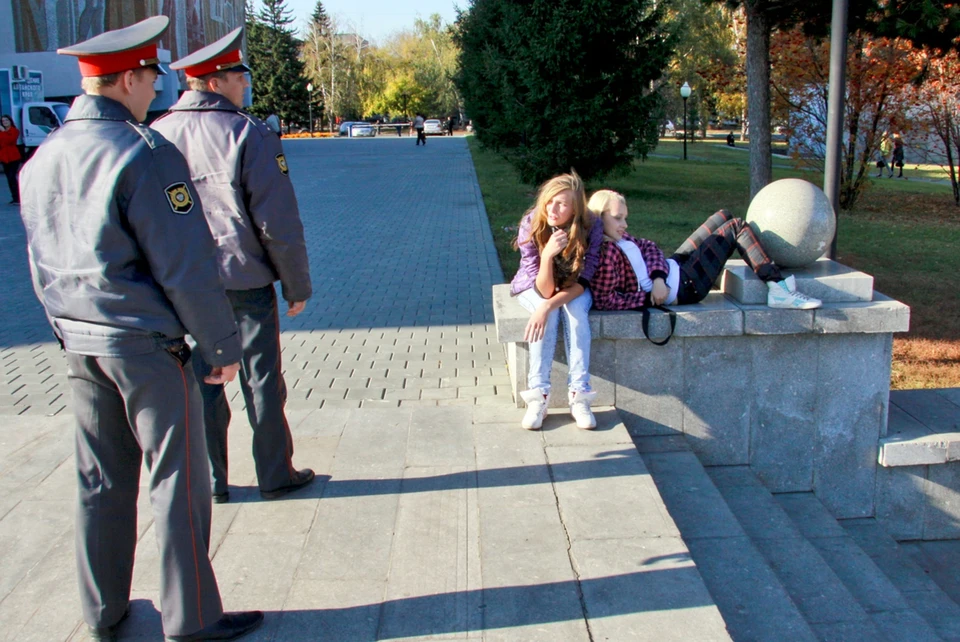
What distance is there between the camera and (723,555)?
408 centimetres

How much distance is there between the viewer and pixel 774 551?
179 inches

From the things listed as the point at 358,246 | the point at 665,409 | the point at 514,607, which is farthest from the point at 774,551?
the point at 358,246

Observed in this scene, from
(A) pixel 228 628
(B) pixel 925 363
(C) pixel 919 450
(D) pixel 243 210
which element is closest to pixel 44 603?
(A) pixel 228 628

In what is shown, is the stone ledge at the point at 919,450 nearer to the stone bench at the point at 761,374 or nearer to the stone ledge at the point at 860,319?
the stone bench at the point at 761,374

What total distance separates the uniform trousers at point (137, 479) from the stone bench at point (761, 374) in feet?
7.88

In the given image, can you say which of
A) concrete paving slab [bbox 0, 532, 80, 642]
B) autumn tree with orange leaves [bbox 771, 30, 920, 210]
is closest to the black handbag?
concrete paving slab [bbox 0, 532, 80, 642]

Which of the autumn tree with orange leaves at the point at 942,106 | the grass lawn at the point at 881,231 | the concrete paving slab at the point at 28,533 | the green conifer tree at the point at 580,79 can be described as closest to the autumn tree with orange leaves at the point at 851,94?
the autumn tree with orange leaves at the point at 942,106

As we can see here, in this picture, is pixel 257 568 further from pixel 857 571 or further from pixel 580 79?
pixel 580 79

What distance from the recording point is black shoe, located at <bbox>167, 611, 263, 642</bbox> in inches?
117

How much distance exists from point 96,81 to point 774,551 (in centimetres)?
368

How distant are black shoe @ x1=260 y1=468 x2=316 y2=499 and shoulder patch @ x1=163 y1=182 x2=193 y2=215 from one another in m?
1.79

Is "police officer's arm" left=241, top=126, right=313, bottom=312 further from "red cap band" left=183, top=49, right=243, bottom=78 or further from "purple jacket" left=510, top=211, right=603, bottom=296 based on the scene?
"purple jacket" left=510, top=211, right=603, bottom=296

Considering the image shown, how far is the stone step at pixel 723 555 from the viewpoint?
3574 mm

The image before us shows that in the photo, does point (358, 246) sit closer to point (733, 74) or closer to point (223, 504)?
point (223, 504)
